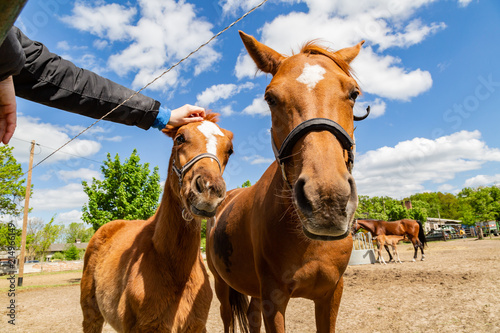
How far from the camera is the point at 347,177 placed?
147cm

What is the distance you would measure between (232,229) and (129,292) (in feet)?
4.64

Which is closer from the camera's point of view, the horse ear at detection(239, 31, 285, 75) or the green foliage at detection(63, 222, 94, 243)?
the horse ear at detection(239, 31, 285, 75)

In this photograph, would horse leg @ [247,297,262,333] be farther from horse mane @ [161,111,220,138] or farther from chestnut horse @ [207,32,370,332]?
horse mane @ [161,111,220,138]

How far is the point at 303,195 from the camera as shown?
152 cm

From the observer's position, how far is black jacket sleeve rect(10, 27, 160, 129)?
1604 mm

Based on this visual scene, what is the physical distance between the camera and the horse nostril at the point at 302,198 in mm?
1469

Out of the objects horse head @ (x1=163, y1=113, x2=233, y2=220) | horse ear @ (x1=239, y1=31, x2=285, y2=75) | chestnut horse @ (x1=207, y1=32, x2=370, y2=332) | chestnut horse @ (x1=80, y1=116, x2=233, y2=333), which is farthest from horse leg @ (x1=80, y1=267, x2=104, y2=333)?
horse ear @ (x1=239, y1=31, x2=285, y2=75)

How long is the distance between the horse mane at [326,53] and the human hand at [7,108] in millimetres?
2111

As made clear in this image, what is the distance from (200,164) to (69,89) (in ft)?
3.61

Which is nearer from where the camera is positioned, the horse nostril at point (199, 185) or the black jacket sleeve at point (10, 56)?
the black jacket sleeve at point (10, 56)

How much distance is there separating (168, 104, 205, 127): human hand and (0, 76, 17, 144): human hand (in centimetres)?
175

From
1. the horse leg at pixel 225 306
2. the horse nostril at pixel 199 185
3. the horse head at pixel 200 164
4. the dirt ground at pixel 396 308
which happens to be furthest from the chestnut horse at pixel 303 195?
the dirt ground at pixel 396 308

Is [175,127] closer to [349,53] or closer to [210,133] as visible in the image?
[210,133]

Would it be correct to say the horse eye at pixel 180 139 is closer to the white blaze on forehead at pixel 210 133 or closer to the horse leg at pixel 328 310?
the white blaze on forehead at pixel 210 133
